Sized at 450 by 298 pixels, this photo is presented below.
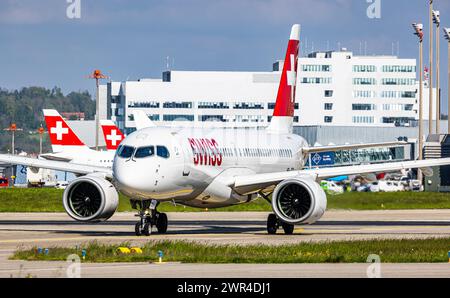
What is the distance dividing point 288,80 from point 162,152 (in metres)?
17.2

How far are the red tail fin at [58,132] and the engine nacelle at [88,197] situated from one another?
60.8m

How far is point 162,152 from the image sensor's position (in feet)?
155

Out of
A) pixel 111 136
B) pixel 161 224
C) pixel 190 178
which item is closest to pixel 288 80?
pixel 190 178

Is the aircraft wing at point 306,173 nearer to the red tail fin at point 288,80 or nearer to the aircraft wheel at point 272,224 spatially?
the aircraft wheel at point 272,224

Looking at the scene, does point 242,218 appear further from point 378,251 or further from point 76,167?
point 378,251

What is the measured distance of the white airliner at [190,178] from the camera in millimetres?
46562

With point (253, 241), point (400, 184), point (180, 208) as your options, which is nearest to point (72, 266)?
point (253, 241)

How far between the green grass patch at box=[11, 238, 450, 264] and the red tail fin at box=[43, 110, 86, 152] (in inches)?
2747

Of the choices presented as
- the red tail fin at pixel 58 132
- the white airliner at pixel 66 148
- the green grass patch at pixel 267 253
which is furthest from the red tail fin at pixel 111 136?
the green grass patch at pixel 267 253

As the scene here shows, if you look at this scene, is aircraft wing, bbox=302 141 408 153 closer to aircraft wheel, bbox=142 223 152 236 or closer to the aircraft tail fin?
the aircraft tail fin

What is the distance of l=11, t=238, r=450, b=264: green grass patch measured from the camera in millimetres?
34562

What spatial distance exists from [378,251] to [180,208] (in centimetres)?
4433

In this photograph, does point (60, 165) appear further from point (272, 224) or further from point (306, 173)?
point (306, 173)

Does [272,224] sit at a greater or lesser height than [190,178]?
lesser
